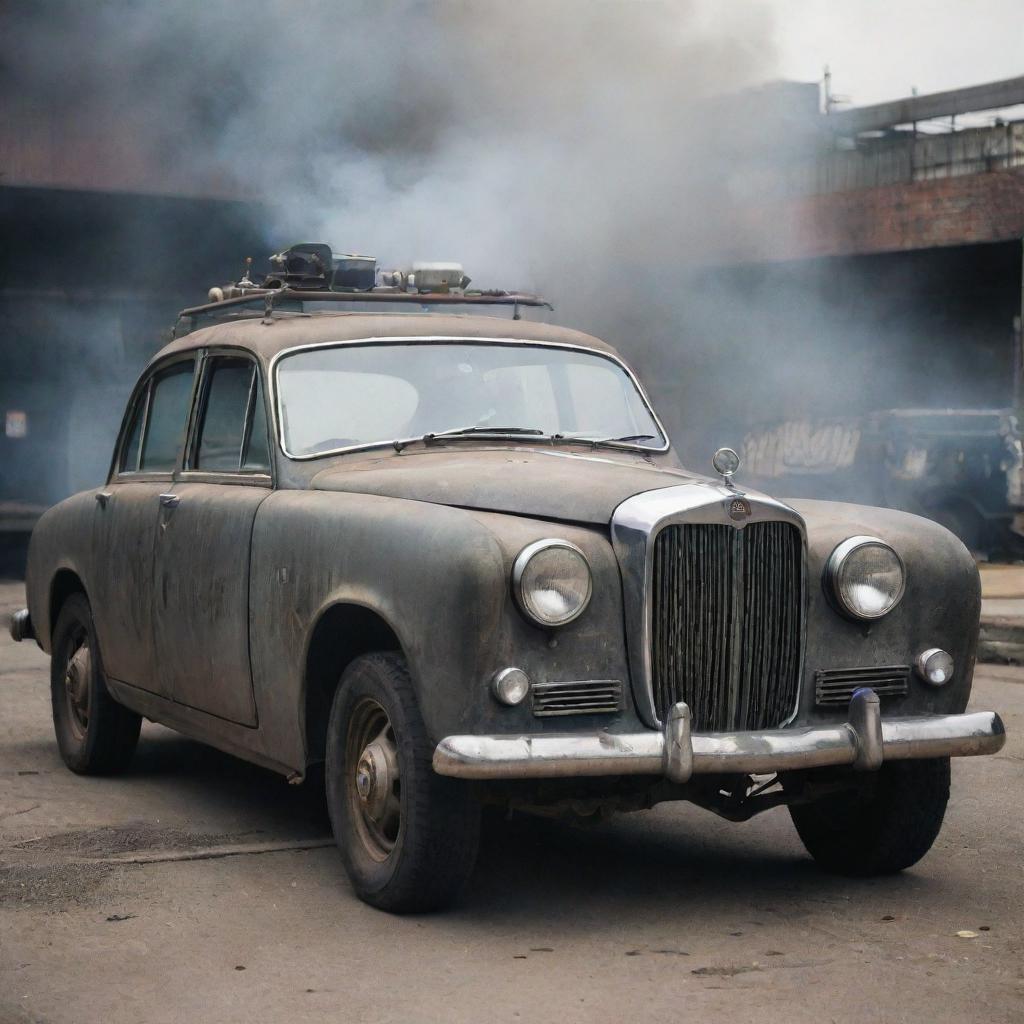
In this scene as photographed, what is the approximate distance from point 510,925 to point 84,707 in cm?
282

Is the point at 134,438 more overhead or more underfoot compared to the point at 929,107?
→ more underfoot

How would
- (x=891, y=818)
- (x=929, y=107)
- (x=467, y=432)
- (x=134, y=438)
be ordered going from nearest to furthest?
1. (x=891, y=818)
2. (x=467, y=432)
3. (x=134, y=438)
4. (x=929, y=107)

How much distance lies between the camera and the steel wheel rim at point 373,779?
4.39m

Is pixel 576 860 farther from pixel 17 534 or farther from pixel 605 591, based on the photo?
pixel 17 534

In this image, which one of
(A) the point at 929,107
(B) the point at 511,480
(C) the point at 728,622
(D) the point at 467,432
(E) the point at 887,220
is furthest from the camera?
(A) the point at 929,107

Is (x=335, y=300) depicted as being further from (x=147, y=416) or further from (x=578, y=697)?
(x=578, y=697)

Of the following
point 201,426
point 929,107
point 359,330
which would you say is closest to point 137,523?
point 201,426

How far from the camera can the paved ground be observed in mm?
3688

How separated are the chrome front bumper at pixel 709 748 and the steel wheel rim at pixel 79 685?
286cm

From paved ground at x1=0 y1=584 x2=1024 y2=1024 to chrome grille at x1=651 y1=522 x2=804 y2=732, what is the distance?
1.91ft

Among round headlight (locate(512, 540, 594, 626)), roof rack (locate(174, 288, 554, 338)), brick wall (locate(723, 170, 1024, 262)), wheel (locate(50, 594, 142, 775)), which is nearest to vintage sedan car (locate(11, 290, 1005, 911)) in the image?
round headlight (locate(512, 540, 594, 626))

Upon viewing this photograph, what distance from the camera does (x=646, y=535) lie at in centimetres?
418

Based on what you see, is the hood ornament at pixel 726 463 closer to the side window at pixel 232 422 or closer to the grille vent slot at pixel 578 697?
the grille vent slot at pixel 578 697

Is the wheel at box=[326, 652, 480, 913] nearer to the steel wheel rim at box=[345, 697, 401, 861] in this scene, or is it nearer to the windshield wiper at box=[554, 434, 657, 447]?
the steel wheel rim at box=[345, 697, 401, 861]
